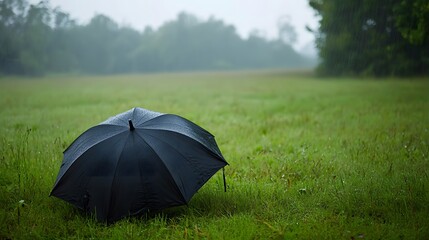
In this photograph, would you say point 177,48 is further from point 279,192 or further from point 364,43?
point 279,192

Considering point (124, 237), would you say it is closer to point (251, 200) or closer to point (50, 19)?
point (251, 200)

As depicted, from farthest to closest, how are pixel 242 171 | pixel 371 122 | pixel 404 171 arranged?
pixel 371 122, pixel 242 171, pixel 404 171

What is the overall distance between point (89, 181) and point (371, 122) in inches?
296

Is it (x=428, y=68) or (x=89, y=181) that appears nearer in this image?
(x=89, y=181)

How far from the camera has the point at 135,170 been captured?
3287 millimetres

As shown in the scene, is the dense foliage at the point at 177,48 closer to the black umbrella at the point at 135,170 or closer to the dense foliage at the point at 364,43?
the dense foliage at the point at 364,43

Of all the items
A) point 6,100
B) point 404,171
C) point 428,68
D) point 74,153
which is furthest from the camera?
point 428,68

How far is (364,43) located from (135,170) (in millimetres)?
37245

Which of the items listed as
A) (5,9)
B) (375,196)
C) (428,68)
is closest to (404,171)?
(375,196)

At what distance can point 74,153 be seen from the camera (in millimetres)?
3658

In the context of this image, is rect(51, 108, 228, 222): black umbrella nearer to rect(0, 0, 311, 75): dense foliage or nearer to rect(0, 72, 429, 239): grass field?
rect(0, 72, 429, 239): grass field

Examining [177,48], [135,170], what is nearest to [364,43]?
[135,170]

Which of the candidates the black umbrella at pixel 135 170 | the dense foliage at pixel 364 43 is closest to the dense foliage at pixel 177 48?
the dense foliage at pixel 364 43

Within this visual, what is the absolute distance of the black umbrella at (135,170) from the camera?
3.28m
